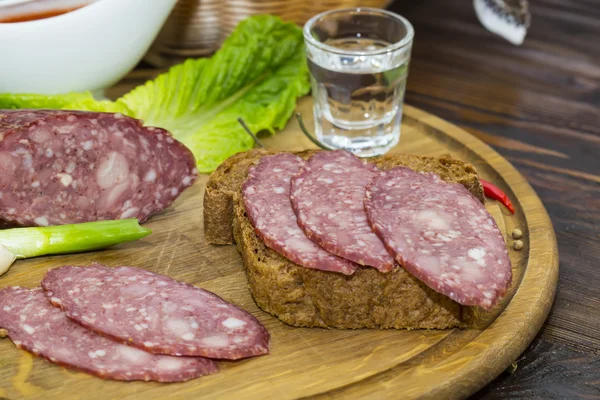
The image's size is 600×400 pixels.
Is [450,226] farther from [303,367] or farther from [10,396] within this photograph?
[10,396]

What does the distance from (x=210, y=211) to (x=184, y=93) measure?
3.78ft

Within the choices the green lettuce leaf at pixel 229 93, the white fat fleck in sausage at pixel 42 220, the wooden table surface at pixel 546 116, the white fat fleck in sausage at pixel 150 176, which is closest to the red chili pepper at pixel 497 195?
the wooden table surface at pixel 546 116

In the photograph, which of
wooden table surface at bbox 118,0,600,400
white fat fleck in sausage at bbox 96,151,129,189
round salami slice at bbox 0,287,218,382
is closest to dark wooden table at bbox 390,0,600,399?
wooden table surface at bbox 118,0,600,400

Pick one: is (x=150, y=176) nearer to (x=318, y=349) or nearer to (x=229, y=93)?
(x=229, y=93)

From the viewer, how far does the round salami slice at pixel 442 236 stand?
9.19ft

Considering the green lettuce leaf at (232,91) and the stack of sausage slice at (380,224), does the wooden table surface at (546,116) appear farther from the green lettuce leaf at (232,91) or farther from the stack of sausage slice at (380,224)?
the green lettuce leaf at (232,91)

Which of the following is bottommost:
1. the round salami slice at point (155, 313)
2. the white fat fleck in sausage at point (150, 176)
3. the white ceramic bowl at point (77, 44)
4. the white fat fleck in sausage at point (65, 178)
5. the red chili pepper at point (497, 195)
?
the round salami slice at point (155, 313)

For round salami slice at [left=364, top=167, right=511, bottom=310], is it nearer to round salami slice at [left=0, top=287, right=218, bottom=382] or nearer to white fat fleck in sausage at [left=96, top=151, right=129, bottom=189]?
round salami slice at [left=0, top=287, right=218, bottom=382]

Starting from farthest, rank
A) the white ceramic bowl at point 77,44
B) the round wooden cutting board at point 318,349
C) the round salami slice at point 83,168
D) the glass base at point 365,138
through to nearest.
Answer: the glass base at point 365,138, the white ceramic bowl at point 77,44, the round salami slice at point 83,168, the round wooden cutting board at point 318,349

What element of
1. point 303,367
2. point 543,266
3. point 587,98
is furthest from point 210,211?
point 587,98

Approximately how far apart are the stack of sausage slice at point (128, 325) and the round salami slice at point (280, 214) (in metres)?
0.31

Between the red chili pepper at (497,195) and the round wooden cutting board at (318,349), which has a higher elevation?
the red chili pepper at (497,195)

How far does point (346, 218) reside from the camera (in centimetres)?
308

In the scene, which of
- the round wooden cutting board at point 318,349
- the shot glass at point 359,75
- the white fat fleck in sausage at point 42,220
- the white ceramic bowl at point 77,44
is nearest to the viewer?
the round wooden cutting board at point 318,349
